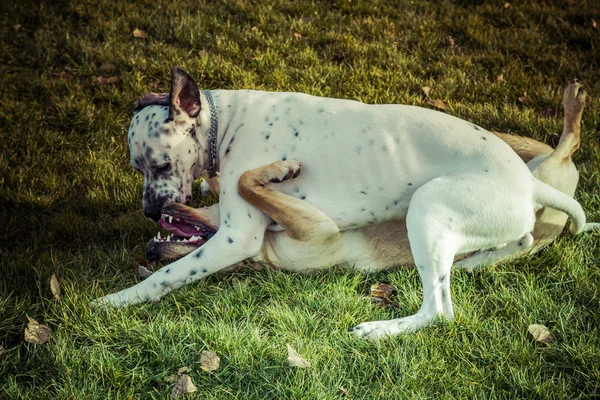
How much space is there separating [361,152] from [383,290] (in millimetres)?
864

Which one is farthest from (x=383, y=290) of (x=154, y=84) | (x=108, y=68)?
(x=108, y=68)

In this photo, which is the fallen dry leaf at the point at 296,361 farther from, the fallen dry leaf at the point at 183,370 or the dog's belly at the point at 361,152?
the dog's belly at the point at 361,152

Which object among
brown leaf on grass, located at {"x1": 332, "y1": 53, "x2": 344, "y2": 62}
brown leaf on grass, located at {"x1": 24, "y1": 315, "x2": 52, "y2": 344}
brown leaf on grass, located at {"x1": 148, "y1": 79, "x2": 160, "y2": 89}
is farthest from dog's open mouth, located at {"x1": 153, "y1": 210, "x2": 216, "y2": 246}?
brown leaf on grass, located at {"x1": 332, "y1": 53, "x2": 344, "y2": 62}

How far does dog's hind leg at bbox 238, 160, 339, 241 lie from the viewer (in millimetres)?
3604

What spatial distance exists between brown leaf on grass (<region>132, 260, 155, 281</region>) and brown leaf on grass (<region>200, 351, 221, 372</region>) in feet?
3.10

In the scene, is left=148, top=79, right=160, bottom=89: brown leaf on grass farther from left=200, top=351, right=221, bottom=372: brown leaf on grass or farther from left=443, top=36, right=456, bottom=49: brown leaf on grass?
left=200, top=351, right=221, bottom=372: brown leaf on grass

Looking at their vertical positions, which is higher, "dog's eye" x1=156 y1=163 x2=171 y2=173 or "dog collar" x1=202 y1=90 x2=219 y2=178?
A: "dog collar" x1=202 y1=90 x2=219 y2=178

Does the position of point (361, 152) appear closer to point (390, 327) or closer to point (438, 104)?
point (390, 327)

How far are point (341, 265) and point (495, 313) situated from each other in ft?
3.21

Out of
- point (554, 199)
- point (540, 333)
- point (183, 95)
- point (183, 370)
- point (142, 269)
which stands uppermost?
point (183, 95)

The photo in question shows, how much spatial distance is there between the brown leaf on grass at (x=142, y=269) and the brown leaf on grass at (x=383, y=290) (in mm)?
1409

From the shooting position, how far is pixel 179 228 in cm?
389

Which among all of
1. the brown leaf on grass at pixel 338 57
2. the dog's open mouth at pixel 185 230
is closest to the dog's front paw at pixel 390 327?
the dog's open mouth at pixel 185 230

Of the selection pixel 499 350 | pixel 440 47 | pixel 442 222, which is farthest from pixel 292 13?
pixel 499 350
